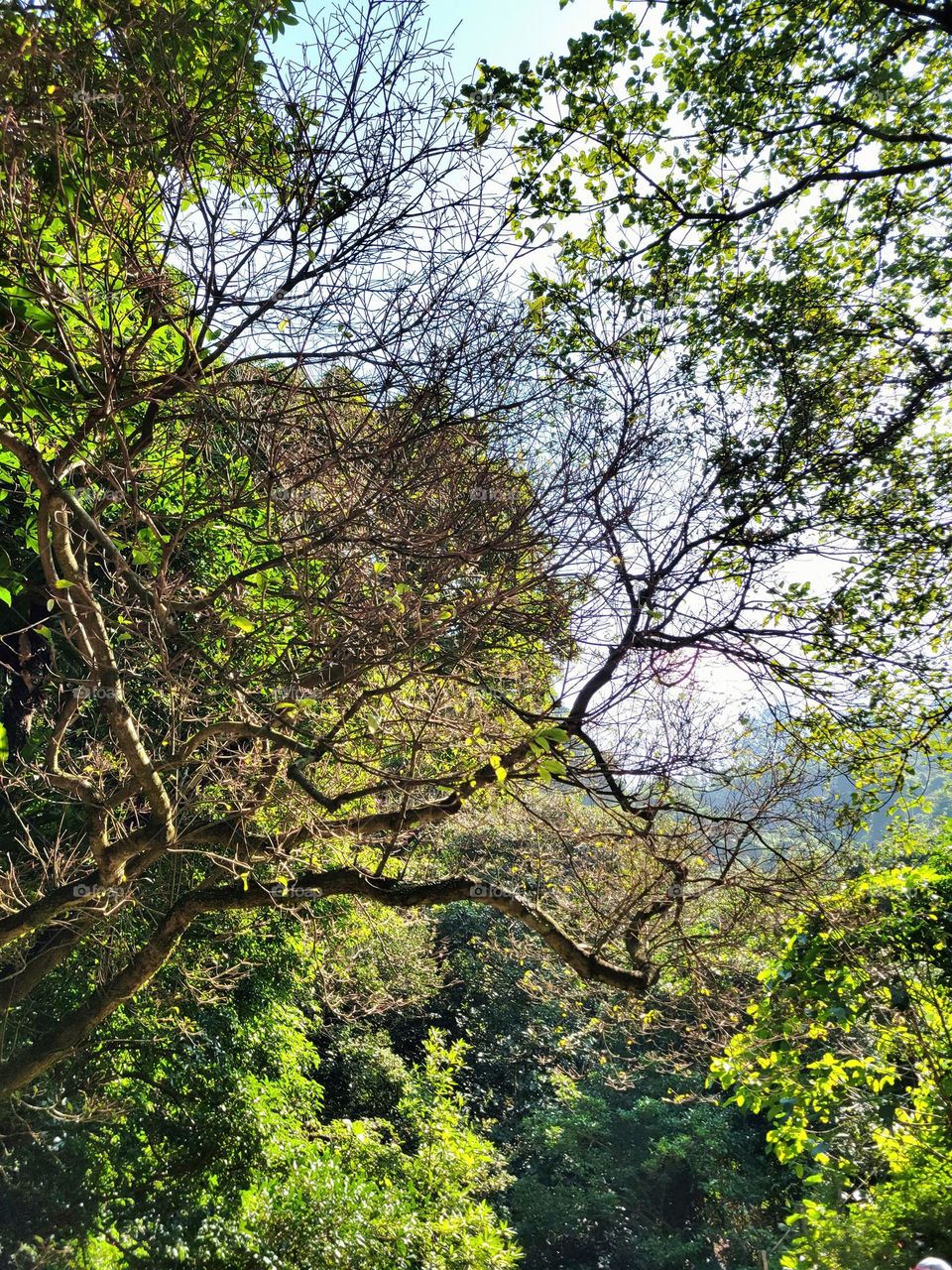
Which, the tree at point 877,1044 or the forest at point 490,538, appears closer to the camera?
the forest at point 490,538

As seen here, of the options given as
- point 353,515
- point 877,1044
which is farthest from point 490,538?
point 877,1044

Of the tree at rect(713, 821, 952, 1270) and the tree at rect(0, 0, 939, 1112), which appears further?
the tree at rect(713, 821, 952, 1270)

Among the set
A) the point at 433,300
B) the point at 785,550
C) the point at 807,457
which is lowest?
the point at 433,300

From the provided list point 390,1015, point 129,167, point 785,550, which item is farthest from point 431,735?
point 390,1015

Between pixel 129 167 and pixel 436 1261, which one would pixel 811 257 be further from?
pixel 436 1261

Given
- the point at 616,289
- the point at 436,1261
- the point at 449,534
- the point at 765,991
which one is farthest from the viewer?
the point at 436,1261

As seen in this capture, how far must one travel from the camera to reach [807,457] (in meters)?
3.95

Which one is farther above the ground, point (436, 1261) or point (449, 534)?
point (449, 534)

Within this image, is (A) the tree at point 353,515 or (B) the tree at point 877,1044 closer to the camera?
(A) the tree at point 353,515

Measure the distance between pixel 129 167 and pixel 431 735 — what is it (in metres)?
2.71

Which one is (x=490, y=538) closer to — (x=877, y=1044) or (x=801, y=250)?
(x=801, y=250)

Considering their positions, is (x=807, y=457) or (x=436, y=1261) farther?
(x=436, y=1261)

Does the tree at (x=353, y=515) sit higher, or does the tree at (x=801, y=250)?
the tree at (x=801, y=250)

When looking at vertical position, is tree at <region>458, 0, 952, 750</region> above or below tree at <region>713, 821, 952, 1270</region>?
above
